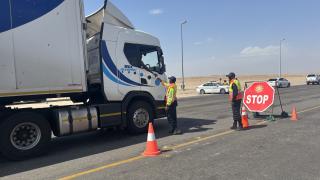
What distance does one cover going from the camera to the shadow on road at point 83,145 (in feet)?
25.0

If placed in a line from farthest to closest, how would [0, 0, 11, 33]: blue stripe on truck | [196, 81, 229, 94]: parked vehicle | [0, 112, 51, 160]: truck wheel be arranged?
[196, 81, 229, 94]: parked vehicle
[0, 112, 51, 160]: truck wheel
[0, 0, 11, 33]: blue stripe on truck

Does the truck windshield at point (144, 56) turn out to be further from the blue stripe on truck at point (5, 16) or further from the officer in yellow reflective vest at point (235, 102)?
the blue stripe on truck at point (5, 16)

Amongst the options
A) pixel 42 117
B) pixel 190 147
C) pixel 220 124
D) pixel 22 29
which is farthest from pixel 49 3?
pixel 220 124

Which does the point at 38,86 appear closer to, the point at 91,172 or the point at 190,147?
the point at 91,172

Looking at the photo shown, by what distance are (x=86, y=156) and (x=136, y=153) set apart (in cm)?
113

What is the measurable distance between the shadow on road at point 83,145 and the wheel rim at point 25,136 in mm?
360

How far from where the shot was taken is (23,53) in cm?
806

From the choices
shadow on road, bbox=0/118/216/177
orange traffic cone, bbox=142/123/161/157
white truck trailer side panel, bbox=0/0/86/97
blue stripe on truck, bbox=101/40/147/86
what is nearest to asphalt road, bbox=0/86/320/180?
shadow on road, bbox=0/118/216/177

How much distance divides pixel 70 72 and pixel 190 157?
12.1ft

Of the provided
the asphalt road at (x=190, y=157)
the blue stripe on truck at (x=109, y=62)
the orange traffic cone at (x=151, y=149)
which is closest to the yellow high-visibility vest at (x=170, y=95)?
the asphalt road at (x=190, y=157)

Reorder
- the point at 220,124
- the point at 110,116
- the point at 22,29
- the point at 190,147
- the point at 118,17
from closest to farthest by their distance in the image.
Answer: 1. the point at 22,29
2. the point at 190,147
3. the point at 110,116
4. the point at 118,17
5. the point at 220,124

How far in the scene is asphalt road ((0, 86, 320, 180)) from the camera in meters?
6.40

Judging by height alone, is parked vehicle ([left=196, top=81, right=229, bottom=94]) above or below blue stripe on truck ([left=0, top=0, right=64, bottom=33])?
below

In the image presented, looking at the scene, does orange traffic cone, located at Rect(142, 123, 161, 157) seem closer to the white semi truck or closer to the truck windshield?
the white semi truck
